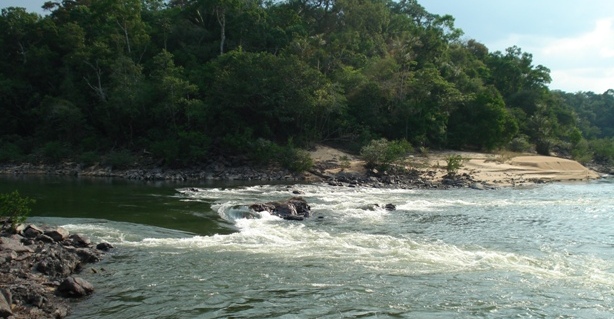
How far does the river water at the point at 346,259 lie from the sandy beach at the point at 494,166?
13.4 m

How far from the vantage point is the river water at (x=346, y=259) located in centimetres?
1002

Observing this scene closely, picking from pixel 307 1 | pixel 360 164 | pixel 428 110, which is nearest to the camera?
pixel 360 164

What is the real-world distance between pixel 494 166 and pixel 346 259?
32.4m

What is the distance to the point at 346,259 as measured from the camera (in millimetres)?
13555

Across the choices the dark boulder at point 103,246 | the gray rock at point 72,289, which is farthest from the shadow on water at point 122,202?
the gray rock at point 72,289

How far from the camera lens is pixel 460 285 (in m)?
11.3

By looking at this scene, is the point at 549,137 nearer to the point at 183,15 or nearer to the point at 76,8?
the point at 183,15

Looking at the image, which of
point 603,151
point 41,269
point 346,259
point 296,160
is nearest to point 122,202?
point 41,269

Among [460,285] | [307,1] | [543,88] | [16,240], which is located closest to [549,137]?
[543,88]

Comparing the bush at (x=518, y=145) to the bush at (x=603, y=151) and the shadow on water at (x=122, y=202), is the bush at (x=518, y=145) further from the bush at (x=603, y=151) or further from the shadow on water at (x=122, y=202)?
the shadow on water at (x=122, y=202)

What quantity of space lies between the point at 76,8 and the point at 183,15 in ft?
37.9

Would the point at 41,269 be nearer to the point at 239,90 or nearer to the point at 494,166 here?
the point at 239,90

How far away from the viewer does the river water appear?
394 inches

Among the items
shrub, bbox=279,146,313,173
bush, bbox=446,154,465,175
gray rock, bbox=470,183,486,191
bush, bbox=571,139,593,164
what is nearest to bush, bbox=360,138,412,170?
bush, bbox=446,154,465,175
